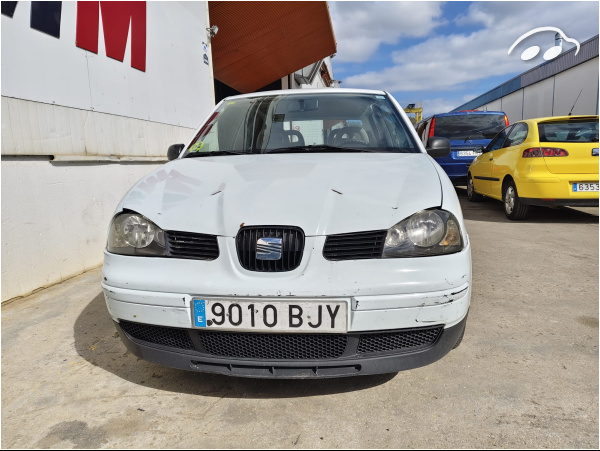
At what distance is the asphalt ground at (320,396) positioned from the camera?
1.59 meters

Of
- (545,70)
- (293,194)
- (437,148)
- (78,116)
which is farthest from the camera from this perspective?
(545,70)

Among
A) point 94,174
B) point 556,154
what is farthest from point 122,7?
point 556,154

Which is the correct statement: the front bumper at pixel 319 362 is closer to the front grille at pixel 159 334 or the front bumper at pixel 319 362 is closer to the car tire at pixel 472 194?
the front grille at pixel 159 334

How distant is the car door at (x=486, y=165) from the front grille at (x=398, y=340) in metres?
5.49

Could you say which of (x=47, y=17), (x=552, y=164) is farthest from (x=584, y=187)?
(x=47, y=17)

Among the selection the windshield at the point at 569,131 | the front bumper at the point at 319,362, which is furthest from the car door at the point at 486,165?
the front bumper at the point at 319,362

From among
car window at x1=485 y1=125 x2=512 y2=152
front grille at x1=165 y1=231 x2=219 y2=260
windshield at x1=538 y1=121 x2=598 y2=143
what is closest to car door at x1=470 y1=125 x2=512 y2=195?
car window at x1=485 y1=125 x2=512 y2=152

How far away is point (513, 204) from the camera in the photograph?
5797mm

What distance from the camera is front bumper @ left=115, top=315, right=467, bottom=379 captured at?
1.64 meters

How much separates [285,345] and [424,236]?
2.36 ft

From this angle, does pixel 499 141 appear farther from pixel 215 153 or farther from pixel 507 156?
pixel 215 153

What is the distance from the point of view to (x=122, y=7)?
4367mm

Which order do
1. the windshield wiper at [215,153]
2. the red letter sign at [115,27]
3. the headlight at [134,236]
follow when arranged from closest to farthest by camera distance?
the headlight at [134,236] → the windshield wiper at [215,153] → the red letter sign at [115,27]

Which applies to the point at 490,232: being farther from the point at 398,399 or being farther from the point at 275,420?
the point at 275,420
